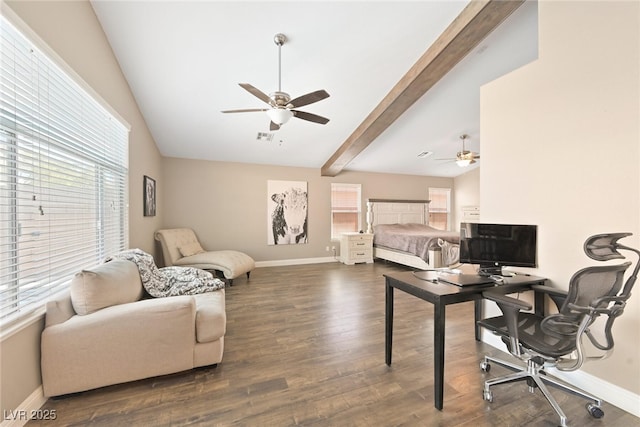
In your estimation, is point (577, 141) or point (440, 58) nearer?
point (577, 141)

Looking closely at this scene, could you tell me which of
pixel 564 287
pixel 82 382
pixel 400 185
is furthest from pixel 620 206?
pixel 400 185

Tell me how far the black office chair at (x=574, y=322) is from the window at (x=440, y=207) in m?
6.21

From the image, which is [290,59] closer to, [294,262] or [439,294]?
[439,294]

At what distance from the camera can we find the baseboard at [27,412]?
54.5 inches

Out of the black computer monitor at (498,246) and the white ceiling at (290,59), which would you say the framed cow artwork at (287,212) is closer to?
the white ceiling at (290,59)

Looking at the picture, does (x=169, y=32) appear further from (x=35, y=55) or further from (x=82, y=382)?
(x=82, y=382)

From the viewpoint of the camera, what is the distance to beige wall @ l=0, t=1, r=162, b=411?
1.43 metres

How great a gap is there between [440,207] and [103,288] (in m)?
8.07

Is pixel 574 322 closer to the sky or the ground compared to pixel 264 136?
closer to the ground

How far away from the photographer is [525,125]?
7.36 ft

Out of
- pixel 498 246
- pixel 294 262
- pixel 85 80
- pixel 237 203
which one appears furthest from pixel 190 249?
pixel 498 246

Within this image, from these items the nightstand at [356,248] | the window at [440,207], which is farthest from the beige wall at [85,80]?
the window at [440,207]

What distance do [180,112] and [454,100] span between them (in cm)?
417

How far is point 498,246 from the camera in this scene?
214 centimetres
